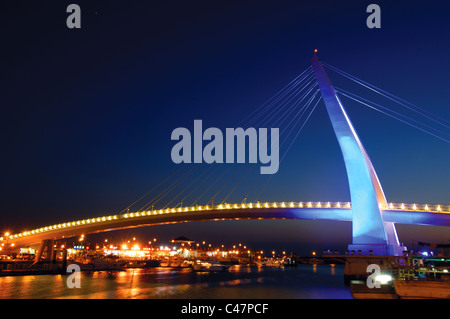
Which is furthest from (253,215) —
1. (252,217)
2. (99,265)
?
(99,265)

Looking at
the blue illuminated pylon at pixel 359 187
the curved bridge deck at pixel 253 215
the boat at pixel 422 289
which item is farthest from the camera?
the curved bridge deck at pixel 253 215

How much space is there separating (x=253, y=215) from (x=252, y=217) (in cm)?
94

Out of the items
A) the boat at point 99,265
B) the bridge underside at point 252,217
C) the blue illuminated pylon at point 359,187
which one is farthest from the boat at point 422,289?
the boat at point 99,265

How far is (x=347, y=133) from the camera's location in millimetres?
31047

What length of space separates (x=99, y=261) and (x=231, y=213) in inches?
907

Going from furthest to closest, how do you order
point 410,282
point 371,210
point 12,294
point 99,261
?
point 99,261, point 371,210, point 12,294, point 410,282

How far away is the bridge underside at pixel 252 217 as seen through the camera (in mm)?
37094

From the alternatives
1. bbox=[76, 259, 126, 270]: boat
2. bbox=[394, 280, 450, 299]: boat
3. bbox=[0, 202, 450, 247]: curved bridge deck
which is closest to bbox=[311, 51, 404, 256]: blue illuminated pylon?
bbox=[0, 202, 450, 247]: curved bridge deck

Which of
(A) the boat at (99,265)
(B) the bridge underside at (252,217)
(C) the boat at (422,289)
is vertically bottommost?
(A) the boat at (99,265)

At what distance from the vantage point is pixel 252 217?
161ft

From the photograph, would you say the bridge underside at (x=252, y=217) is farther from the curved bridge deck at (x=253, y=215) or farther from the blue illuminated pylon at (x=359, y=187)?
the blue illuminated pylon at (x=359, y=187)
